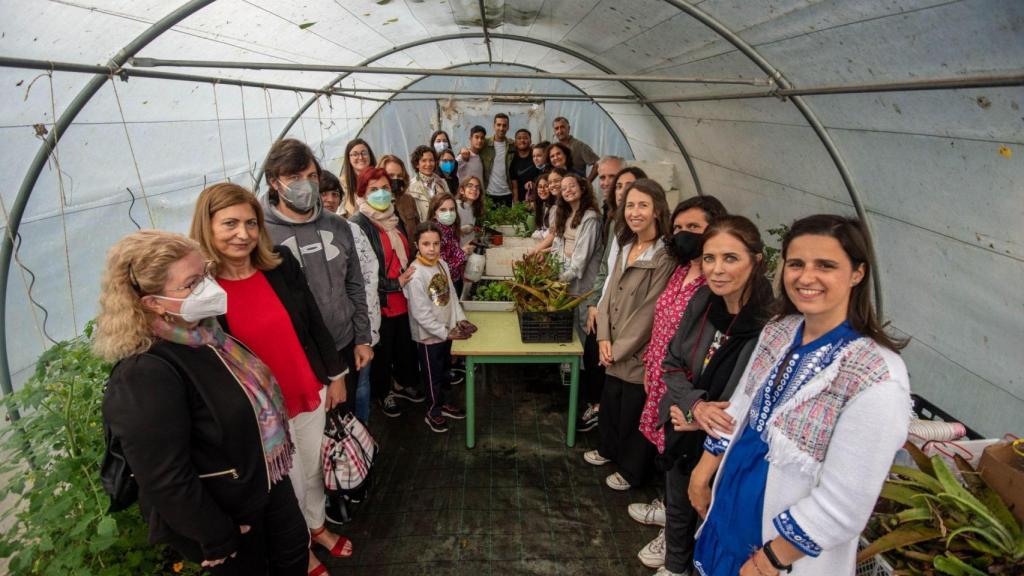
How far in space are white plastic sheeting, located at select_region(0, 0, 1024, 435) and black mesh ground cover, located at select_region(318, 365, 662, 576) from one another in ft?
7.01

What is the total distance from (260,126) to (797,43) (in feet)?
17.4

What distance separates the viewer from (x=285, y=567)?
2279mm

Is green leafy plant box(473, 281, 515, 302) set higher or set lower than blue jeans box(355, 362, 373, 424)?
higher

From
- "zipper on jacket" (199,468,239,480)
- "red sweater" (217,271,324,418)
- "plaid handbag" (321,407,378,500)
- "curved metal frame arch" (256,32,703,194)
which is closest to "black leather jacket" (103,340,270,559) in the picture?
"zipper on jacket" (199,468,239,480)

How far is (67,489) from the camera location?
6.66ft

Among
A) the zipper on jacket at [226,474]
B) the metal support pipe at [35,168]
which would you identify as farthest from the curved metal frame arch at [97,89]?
the zipper on jacket at [226,474]

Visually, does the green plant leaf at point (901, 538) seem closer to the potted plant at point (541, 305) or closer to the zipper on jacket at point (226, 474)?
the potted plant at point (541, 305)

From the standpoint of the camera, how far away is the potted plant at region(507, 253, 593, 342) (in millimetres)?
3572

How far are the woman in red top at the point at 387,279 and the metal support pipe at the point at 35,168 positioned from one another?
59.9 inches

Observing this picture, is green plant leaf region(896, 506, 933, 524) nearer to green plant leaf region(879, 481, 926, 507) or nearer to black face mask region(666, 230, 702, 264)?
green plant leaf region(879, 481, 926, 507)

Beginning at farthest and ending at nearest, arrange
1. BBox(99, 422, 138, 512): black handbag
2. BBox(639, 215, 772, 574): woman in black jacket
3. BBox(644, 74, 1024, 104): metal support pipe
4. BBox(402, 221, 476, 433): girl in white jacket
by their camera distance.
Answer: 1. BBox(402, 221, 476, 433): girl in white jacket
2. BBox(639, 215, 772, 574): woman in black jacket
3. BBox(644, 74, 1024, 104): metal support pipe
4. BBox(99, 422, 138, 512): black handbag

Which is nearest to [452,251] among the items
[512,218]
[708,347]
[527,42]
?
[512,218]

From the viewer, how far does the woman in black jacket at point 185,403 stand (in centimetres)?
157

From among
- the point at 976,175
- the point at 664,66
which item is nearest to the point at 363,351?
the point at 976,175
